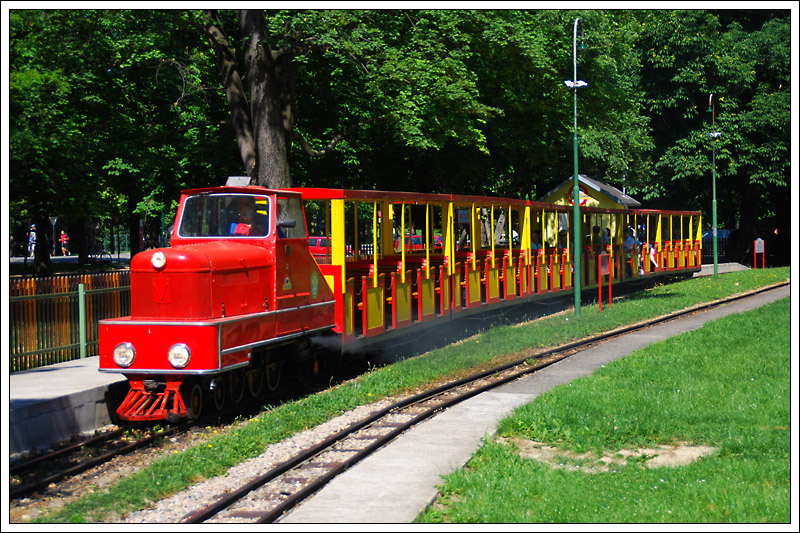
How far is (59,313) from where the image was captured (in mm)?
15438

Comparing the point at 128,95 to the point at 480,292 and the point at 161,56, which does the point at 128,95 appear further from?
the point at 480,292

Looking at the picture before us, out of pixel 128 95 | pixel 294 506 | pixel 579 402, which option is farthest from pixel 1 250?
pixel 128 95

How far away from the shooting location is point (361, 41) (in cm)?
2134

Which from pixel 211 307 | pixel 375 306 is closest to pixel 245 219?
pixel 211 307

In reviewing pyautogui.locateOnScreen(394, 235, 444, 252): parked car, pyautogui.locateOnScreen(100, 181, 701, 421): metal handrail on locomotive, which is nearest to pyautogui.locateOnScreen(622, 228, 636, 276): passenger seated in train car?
pyautogui.locateOnScreen(100, 181, 701, 421): metal handrail on locomotive

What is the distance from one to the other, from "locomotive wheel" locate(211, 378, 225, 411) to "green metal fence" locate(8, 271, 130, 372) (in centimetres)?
387

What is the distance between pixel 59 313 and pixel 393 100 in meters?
10.6

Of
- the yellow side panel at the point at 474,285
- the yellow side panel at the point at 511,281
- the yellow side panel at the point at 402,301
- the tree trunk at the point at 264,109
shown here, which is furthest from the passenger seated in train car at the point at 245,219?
the yellow side panel at the point at 511,281

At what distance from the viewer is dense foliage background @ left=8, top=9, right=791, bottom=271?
70.0 feet

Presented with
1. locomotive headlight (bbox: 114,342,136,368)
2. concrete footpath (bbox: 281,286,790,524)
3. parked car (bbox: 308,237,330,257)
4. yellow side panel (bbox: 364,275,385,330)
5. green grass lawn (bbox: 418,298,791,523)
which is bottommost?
concrete footpath (bbox: 281,286,790,524)

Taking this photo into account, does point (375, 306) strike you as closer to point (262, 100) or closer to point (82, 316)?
point (82, 316)

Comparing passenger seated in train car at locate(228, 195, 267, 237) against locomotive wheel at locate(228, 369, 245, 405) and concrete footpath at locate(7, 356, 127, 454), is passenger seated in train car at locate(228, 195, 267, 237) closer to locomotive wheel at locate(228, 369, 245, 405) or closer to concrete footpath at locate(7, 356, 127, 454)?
locomotive wheel at locate(228, 369, 245, 405)

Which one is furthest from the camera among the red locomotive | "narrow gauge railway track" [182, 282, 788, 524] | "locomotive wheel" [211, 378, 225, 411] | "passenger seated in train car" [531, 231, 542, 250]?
"passenger seated in train car" [531, 231, 542, 250]

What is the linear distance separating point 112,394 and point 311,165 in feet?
62.0
